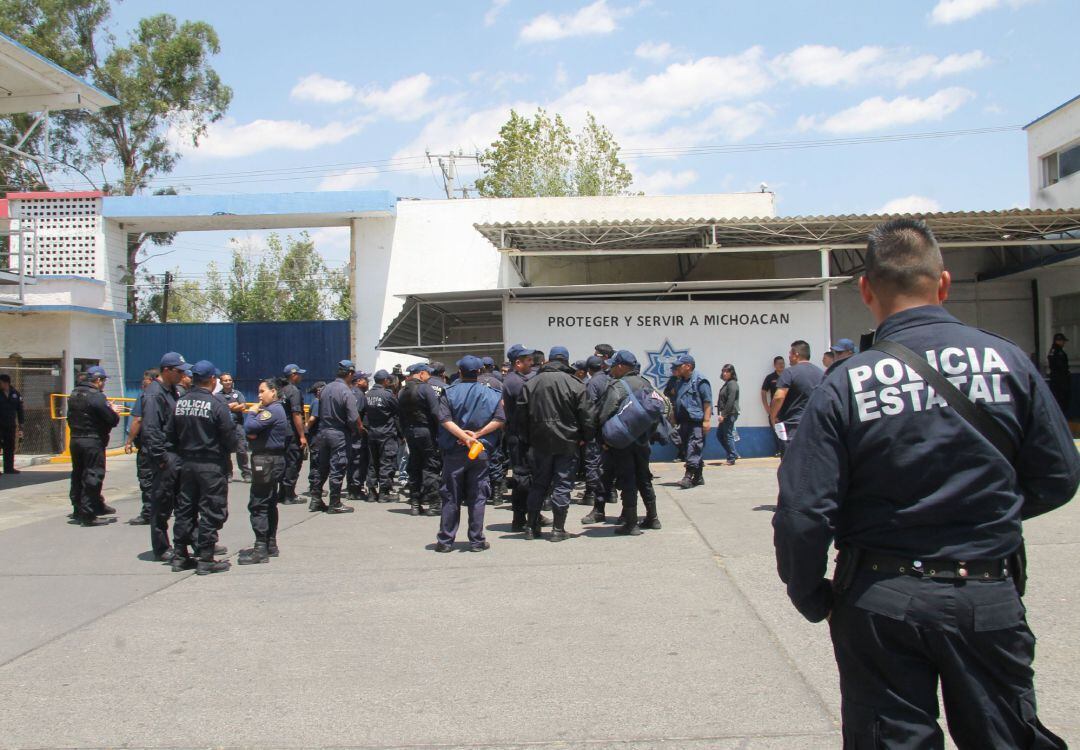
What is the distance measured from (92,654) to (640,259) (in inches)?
624

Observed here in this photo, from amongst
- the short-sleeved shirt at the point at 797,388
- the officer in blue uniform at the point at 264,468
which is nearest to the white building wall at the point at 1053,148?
the short-sleeved shirt at the point at 797,388

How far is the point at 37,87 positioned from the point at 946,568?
1721 centimetres

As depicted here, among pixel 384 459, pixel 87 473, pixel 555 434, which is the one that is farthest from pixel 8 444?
pixel 555 434

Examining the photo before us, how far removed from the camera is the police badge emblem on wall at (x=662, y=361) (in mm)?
14391

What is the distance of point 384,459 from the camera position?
1128 cm

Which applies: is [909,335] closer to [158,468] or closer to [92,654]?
[92,654]

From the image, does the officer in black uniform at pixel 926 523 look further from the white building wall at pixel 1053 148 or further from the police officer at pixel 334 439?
the white building wall at pixel 1053 148

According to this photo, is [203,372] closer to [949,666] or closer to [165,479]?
[165,479]

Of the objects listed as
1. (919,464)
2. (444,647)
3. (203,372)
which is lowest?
(444,647)

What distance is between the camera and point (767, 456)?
48.2 feet

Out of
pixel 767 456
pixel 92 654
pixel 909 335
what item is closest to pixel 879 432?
pixel 909 335

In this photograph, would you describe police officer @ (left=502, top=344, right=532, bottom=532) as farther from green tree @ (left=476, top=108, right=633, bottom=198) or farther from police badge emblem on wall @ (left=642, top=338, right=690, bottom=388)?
green tree @ (left=476, top=108, right=633, bottom=198)

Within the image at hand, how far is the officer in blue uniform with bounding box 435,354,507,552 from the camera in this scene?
7.67m

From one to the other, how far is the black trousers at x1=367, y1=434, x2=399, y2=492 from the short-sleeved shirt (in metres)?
5.46
